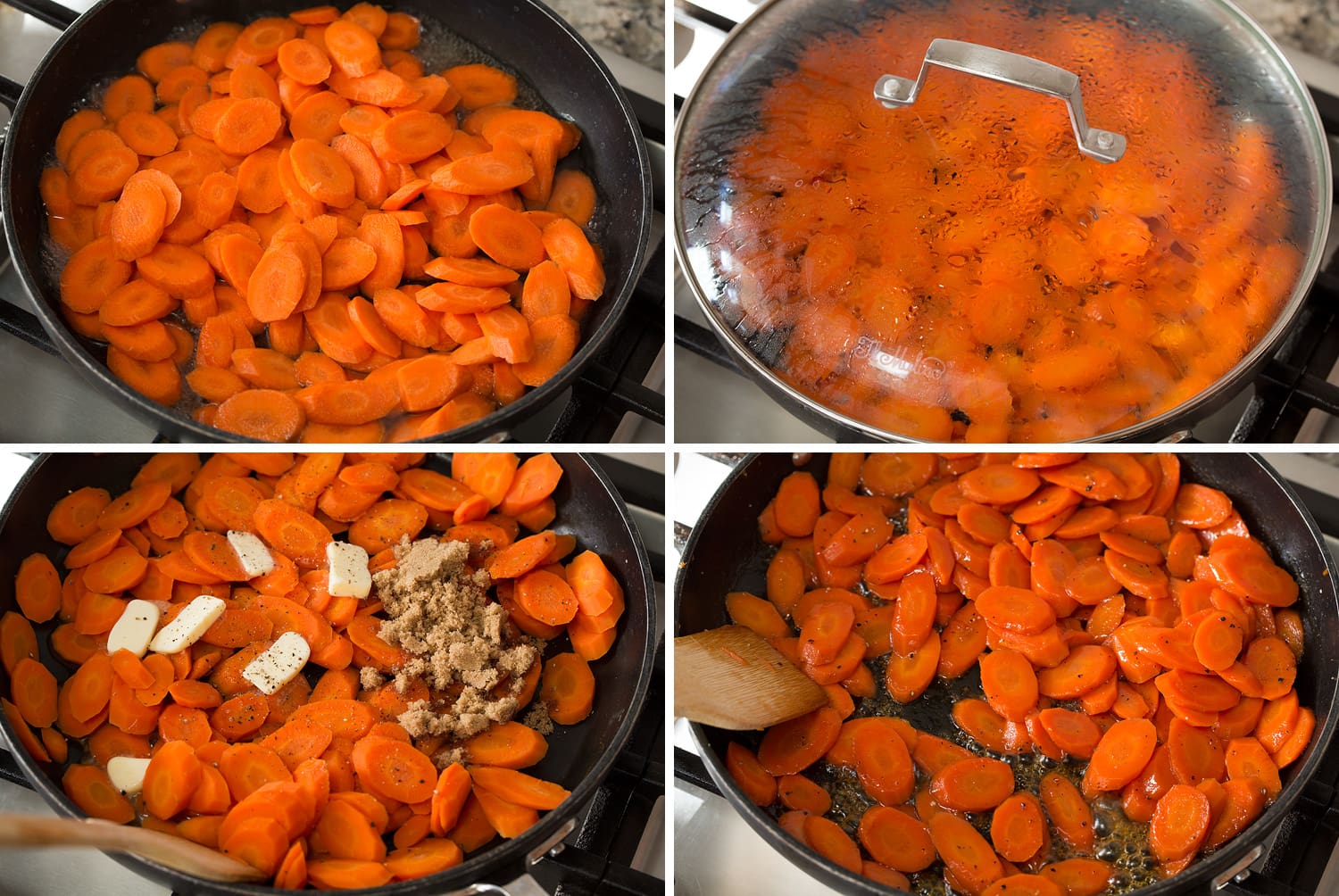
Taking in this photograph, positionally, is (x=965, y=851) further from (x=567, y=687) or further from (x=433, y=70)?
(x=433, y=70)

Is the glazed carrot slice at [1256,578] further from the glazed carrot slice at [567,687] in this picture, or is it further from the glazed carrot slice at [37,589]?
the glazed carrot slice at [37,589]

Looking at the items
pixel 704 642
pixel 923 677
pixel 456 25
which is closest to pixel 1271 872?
pixel 923 677

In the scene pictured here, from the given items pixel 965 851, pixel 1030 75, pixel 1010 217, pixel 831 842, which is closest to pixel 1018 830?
pixel 965 851

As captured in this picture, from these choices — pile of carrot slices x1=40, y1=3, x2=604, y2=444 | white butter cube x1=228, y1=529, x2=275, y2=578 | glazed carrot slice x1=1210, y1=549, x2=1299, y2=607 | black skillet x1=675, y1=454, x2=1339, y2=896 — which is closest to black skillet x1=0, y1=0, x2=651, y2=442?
pile of carrot slices x1=40, y1=3, x2=604, y2=444

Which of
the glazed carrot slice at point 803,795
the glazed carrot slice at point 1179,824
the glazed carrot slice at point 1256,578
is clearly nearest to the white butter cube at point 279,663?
the glazed carrot slice at point 803,795

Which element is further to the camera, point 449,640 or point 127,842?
point 449,640

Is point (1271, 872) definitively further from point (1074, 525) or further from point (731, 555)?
point (731, 555)
